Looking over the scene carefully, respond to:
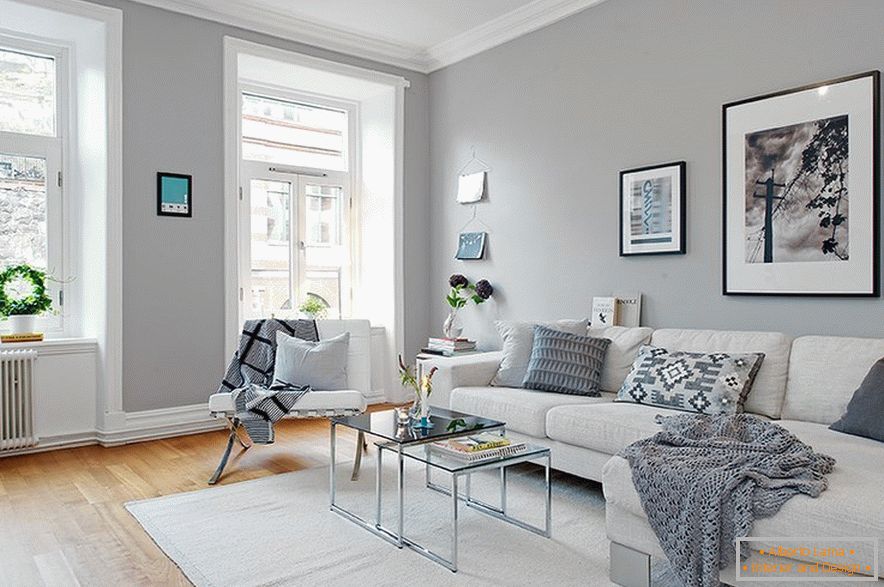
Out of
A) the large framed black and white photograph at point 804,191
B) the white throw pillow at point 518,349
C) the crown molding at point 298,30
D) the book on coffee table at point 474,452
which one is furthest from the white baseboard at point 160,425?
the large framed black and white photograph at point 804,191

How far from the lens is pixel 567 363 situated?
3742 millimetres

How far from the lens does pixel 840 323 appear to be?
3.30 meters

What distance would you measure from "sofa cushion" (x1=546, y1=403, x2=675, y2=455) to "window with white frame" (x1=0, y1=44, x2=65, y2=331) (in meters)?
3.51

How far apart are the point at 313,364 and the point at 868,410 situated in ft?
9.01

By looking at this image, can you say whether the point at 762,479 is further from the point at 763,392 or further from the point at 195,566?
the point at 195,566

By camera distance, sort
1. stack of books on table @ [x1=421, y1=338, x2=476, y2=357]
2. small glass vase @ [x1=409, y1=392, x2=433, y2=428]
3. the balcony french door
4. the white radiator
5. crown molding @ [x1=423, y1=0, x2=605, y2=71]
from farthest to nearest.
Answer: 1. the balcony french door
2. stack of books on table @ [x1=421, y1=338, x2=476, y2=357]
3. crown molding @ [x1=423, y1=0, x2=605, y2=71]
4. the white radiator
5. small glass vase @ [x1=409, y1=392, x2=433, y2=428]

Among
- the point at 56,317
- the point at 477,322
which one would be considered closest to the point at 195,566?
the point at 56,317

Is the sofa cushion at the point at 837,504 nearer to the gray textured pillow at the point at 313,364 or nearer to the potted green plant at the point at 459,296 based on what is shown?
the gray textured pillow at the point at 313,364

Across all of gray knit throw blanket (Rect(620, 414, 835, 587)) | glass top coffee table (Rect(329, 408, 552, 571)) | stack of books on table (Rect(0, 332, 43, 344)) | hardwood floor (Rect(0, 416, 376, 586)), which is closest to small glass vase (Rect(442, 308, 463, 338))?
hardwood floor (Rect(0, 416, 376, 586))

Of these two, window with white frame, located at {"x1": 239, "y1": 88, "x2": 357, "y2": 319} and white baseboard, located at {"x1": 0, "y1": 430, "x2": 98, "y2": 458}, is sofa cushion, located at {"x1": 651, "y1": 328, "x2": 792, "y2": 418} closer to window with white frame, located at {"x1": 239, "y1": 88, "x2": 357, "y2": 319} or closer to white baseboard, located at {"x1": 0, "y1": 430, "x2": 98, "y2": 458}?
window with white frame, located at {"x1": 239, "y1": 88, "x2": 357, "y2": 319}

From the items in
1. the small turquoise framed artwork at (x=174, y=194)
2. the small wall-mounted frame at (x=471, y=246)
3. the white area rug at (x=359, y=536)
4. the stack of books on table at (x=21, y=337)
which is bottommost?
the white area rug at (x=359, y=536)

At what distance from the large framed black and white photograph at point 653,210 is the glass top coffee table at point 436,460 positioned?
5.41ft

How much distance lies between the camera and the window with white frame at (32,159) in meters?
4.52

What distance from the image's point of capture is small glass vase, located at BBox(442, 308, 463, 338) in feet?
17.5
